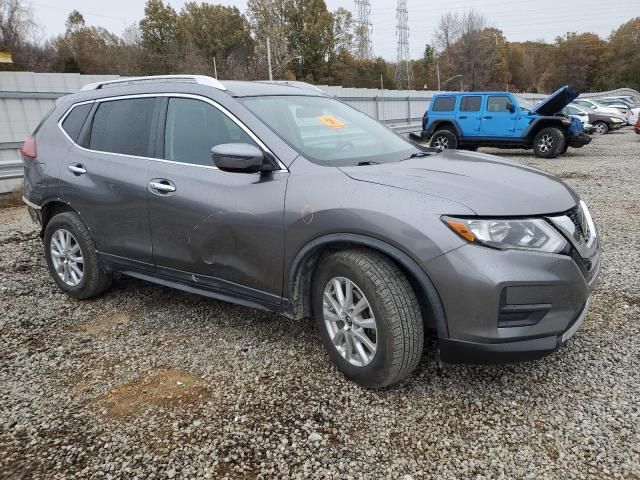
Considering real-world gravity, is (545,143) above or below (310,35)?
below

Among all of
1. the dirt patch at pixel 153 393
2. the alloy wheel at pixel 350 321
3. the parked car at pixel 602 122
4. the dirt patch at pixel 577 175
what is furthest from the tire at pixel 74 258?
the parked car at pixel 602 122

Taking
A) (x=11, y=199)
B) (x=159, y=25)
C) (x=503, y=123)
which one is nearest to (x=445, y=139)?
(x=503, y=123)

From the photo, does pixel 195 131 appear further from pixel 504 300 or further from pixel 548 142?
pixel 548 142

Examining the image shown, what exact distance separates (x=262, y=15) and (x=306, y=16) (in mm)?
5774

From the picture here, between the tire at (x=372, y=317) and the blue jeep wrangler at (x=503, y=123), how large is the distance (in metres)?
11.5

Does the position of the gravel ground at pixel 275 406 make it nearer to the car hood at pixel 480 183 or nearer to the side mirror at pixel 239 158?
the car hood at pixel 480 183

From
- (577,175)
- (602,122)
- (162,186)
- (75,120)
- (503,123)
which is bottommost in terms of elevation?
(577,175)

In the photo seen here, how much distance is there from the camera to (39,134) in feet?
13.6

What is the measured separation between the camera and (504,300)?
2.20 meters

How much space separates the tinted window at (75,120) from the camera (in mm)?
3885

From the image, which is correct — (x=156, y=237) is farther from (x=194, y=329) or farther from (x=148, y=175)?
(x=194, y=329)

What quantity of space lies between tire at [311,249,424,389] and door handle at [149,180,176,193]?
1.16m

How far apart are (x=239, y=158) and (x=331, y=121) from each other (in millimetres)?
915

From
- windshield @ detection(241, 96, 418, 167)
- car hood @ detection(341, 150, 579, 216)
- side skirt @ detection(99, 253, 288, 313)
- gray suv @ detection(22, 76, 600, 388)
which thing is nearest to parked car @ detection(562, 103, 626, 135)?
windshield @ detection(241, 96, 418, 167)
